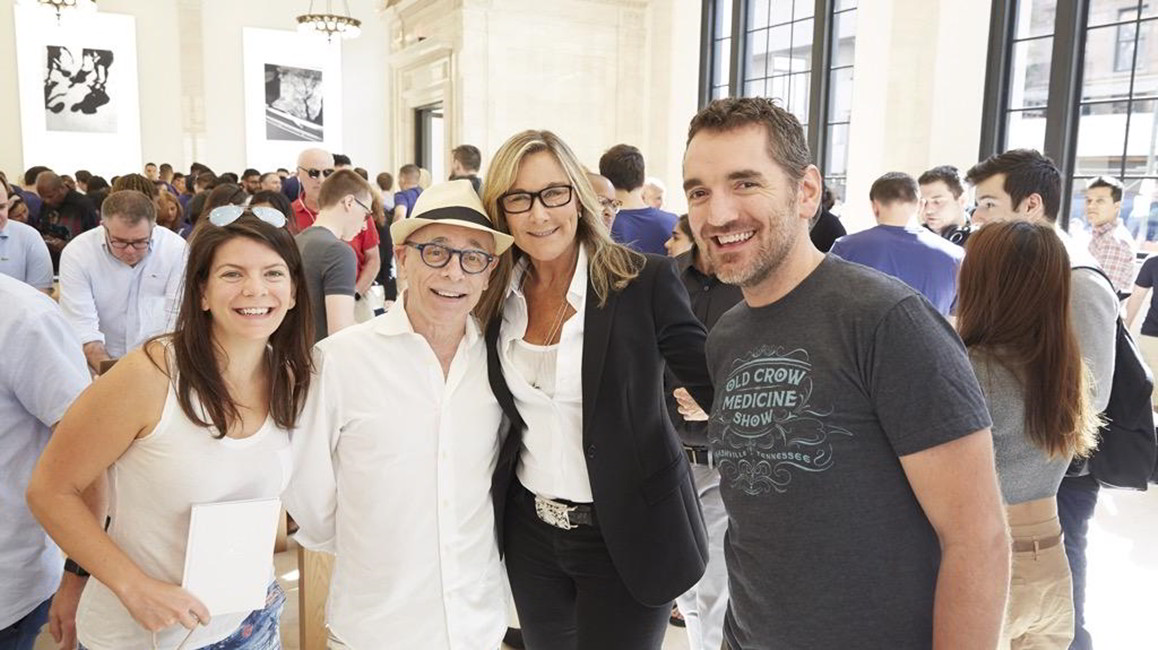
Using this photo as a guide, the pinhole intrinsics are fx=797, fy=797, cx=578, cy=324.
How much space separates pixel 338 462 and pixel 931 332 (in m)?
1.32

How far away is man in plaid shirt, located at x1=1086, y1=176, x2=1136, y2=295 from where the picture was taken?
6.60 m

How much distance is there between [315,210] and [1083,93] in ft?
22.5

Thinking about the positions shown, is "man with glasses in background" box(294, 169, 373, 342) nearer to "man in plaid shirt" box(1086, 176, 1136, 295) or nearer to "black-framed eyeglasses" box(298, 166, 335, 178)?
"black-framed eyeglasses" box(298, 166, 335, 178)

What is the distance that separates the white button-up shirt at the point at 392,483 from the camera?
1832 millimetres

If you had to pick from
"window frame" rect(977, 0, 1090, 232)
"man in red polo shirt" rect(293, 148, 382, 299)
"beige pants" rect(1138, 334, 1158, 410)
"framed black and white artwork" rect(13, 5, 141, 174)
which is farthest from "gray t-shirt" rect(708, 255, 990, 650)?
"framed black and white artwork" rect(13, 5, 141, 174)

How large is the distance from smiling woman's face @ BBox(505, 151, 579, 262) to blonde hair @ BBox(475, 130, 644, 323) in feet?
0.05

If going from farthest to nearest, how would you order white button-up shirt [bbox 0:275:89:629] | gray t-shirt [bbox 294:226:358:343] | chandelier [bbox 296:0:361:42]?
chandelier [bbox 296:0:361:42] < gray t-shirt [bbox 294:226:358:343] < white button-up shirt [bbox 0:275:89:629]

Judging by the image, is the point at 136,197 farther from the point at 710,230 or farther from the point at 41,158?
the point at 41,158

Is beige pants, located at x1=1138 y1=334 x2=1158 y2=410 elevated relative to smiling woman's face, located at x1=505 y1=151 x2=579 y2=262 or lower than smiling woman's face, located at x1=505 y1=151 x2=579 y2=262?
lower

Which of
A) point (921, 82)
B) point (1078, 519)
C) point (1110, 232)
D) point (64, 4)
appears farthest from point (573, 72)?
point (1078, 519)

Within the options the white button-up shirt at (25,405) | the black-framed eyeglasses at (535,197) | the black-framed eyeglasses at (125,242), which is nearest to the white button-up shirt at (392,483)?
the black-framed eyeglasses at (535,197)

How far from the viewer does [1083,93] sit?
731 centimetres

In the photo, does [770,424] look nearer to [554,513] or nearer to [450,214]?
[554,513]

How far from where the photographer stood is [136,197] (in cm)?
412
